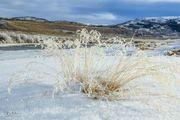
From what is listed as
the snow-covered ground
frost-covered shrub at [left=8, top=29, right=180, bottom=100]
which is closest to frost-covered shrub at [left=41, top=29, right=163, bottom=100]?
frost-covered shrub at [left=8, top=29, right=180, bottom=100]

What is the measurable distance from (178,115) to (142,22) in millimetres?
170866

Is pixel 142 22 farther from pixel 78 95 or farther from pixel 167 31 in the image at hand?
pixel 78 95

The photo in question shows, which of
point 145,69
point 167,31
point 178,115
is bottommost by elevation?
point 167,31

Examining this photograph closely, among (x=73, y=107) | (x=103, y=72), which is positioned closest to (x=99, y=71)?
(x=103, y=72)

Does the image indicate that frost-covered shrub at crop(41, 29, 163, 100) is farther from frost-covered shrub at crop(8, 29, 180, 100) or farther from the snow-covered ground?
the snow-covered ground

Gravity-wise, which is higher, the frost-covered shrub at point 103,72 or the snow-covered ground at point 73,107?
the frost-covered shrub at point 103,72

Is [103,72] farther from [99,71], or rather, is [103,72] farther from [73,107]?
[73,107]

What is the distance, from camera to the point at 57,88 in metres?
6.78

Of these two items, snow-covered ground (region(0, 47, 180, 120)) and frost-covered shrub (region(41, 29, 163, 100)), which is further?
frost-covered shrub (region(41, 29, 163, 100))

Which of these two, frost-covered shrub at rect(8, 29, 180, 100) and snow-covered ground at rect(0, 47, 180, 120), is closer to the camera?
snow-covered ground at rect(0, 47, 180, 120)

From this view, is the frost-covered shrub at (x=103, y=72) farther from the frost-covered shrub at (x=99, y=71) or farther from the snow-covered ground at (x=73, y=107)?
the snow-covered ground at (x=73, y=107)

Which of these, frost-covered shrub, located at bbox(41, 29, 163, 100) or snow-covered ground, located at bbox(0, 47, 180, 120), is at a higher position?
frost-covered shrub, located at bbox(41, 29, 163, 100)

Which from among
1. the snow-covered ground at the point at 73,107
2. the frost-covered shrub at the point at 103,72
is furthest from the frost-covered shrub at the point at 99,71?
the snow-covered ground at the point at 73,107

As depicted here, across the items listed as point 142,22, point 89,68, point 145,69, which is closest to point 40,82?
point 89,68
